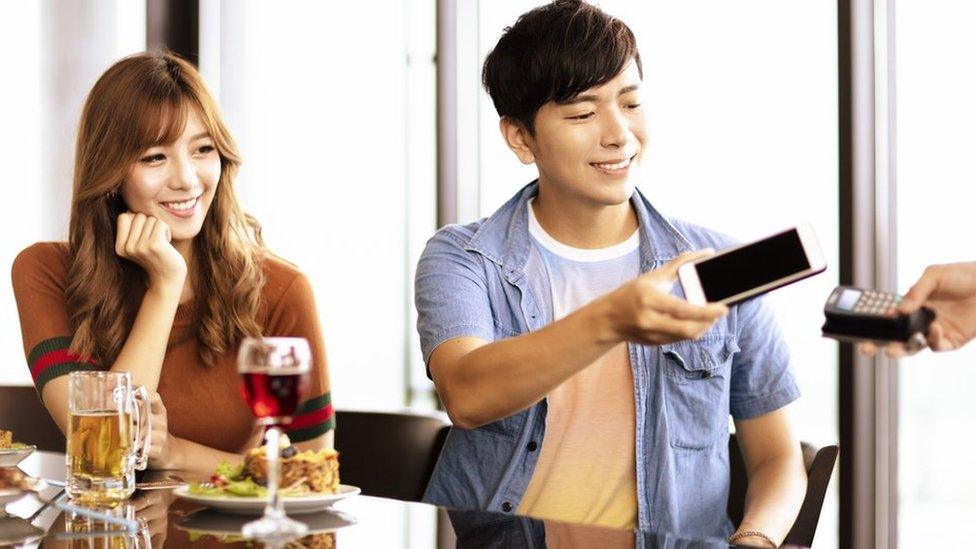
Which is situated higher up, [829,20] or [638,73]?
[829,20]

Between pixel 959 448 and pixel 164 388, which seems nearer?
pixel 164 388

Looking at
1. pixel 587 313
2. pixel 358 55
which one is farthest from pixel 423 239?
pixel 587 313

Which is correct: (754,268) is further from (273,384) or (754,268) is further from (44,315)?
(44,315)

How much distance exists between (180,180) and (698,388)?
1.17 metres

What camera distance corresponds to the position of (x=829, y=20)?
364cm

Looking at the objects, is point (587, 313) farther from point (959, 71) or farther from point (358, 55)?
point (358, 55)

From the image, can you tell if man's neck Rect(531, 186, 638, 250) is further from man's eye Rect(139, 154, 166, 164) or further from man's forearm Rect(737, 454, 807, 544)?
man's eye Rect(139, 154, 166, 164)

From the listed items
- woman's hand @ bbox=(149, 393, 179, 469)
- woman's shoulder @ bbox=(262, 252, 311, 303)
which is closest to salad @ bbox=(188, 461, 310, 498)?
woman's hand @ bbox=(149, 393, 179, 469)

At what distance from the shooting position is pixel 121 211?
8.73 feet

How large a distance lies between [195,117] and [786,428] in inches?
54.0

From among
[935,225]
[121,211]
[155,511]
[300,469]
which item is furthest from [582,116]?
[935,225]

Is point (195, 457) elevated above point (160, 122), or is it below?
below

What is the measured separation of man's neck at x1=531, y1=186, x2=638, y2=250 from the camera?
2.19 m


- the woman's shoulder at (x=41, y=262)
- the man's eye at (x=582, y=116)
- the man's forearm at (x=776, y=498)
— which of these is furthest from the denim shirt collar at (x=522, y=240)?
the woman's shoulder at (x=41, y=262)
